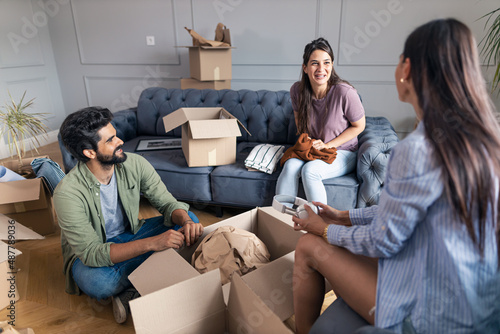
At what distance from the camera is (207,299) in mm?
1057

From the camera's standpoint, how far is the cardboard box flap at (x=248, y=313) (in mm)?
902

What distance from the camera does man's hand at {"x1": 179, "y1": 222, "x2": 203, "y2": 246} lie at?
1415 millimetres

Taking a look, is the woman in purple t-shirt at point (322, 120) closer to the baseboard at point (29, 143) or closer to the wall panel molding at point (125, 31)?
the wall panel molding at point (125, 31)

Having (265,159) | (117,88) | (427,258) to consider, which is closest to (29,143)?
(117,88)

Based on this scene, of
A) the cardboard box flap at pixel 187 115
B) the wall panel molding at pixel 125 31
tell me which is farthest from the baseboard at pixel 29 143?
the cardboard box flap at pixel 187 115

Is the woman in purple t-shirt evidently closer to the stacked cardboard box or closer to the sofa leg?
the sofa leg

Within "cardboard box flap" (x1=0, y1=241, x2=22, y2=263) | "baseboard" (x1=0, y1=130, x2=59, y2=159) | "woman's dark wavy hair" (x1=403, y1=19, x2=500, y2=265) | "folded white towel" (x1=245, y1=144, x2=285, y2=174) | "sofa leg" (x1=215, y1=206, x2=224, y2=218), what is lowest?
"sofa leg" (x1=215, y1=206, x2=224, y2=218)

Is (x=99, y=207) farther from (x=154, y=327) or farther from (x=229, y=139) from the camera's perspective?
(x=229, y=139)

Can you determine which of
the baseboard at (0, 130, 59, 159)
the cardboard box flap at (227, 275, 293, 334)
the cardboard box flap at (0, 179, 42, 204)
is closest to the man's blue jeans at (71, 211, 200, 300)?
the cardboard box flap at (227, 275, 293, 334)

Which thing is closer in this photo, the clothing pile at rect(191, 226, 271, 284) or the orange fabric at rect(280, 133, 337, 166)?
the clothing pile at rect(191, 226, 271, 284)

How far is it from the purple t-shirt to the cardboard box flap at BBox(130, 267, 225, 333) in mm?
1286

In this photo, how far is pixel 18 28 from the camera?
11.9 ft

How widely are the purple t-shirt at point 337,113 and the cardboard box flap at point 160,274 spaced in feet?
4.04

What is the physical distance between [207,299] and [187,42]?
3139 millimetres
